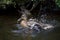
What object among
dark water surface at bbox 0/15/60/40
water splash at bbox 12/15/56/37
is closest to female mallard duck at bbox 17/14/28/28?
water splash at bbox 12/15/56/37

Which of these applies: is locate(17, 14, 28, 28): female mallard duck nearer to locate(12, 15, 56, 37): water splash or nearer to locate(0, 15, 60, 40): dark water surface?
locate(12, 15, 56, 37): water splash

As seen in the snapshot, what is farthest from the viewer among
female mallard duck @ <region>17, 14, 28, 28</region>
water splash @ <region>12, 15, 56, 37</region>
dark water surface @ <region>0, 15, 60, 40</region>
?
female mallard duck @ <region>17, 14, 28, 28</region>

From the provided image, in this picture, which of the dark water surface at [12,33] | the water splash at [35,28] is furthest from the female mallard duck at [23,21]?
the dark water surface at [12,33]

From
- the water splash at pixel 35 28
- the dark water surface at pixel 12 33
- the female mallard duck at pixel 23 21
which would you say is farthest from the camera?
the female mallard duck at pixel 23 21

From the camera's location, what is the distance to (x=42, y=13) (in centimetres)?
1262

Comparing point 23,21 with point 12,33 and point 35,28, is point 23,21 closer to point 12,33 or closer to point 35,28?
point 35,28

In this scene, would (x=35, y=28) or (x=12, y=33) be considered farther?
(x=35, y=28)

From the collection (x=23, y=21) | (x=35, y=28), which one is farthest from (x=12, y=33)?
(x=23, y=21)

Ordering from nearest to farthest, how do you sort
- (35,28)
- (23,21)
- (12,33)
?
(12,33) → (35,28) → (23,21)

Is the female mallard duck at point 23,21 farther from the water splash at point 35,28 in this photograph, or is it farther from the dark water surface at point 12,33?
the dark water surface at point 12,33

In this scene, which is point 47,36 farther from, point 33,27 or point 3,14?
point 3,14

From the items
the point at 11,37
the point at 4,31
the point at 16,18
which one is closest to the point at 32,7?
the point at 16,18

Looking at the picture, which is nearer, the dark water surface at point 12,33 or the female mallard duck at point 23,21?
the dark water surface at point 12,33

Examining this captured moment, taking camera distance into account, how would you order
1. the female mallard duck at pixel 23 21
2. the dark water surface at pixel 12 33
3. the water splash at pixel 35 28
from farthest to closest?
the female mallard duck at pixel 23 21, the water splash at pixel 35 28, the dark water surface at pixel 12 33
